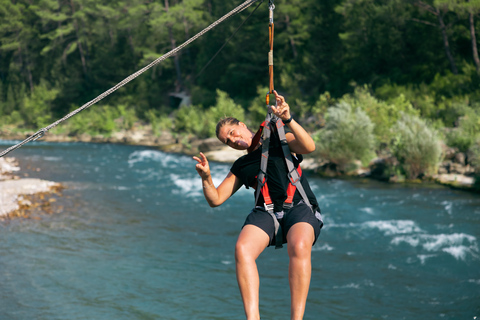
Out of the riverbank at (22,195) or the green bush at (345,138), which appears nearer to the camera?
the riverbank at (22,195)

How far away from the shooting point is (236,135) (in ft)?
16.0

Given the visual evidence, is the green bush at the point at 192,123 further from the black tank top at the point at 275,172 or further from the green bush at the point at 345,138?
the black tank top at the point at 275,172

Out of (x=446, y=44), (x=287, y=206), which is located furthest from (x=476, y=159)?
(x=287, y=206)

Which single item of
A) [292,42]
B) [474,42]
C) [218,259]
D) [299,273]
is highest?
[299,273]

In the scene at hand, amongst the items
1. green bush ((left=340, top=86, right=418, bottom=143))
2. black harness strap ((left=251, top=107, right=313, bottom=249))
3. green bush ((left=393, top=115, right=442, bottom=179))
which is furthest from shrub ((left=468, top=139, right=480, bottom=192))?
black harness strap ((left=251, top=107, right=313, bottom=249))

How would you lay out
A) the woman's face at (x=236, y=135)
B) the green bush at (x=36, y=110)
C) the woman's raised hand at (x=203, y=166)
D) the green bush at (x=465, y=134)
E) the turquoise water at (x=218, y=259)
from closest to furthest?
the woman's raised hand at (x=203, y=166) → the woman's face at (x=236, y=135) → the turquoise water at (x=218, y=259) → the green bush at (x=465, y=134) → the green bush at (x=36, y=110)

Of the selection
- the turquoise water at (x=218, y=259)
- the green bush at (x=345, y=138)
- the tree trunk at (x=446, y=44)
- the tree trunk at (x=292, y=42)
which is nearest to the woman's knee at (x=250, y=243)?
the turquoise water at (x=218, y=259)

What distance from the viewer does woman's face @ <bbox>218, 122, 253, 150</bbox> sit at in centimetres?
489

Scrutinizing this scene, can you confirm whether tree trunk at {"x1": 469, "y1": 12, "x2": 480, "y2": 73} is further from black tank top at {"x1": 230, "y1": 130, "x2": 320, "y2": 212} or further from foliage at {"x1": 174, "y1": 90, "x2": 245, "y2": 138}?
black tank top at {"x1": 230, "y1": 130, "x2": 320, "y2": 212}

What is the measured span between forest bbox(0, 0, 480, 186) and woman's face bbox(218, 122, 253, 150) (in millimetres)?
1669

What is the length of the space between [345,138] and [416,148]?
11.1 feet

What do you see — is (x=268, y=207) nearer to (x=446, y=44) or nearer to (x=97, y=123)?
(x=446, y=44)

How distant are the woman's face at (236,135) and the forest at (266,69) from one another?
5.47 feet

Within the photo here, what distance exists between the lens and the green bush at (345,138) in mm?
24578
